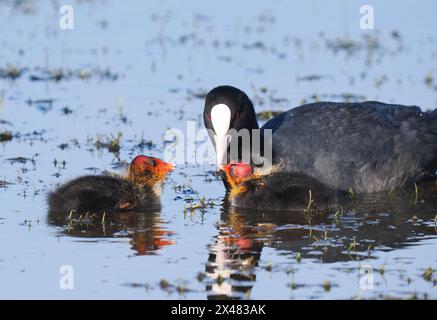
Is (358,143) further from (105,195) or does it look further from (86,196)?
(86,196)

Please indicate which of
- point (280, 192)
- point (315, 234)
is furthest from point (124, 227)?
point (315, 234)

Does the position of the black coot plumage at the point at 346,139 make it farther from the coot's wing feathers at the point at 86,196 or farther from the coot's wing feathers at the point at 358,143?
the coot's wing feathers at the point at 86,196

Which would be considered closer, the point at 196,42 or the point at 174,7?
the point at 196,42

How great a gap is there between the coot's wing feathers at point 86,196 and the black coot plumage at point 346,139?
3.01 feet

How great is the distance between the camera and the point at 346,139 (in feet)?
31.3

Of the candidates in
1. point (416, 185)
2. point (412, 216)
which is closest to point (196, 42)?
point (416, 185)

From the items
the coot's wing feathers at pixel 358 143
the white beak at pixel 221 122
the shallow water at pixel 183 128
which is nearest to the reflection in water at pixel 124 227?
the shallow water at pixel 183 128

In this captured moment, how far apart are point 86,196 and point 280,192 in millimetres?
1389

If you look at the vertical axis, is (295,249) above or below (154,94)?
below

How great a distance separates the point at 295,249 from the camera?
298 inches

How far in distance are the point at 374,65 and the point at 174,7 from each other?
432 centimetres

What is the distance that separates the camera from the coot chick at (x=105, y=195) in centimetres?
845

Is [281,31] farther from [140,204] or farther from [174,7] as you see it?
[140,204]

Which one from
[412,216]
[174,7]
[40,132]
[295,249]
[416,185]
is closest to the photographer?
[295,249]
